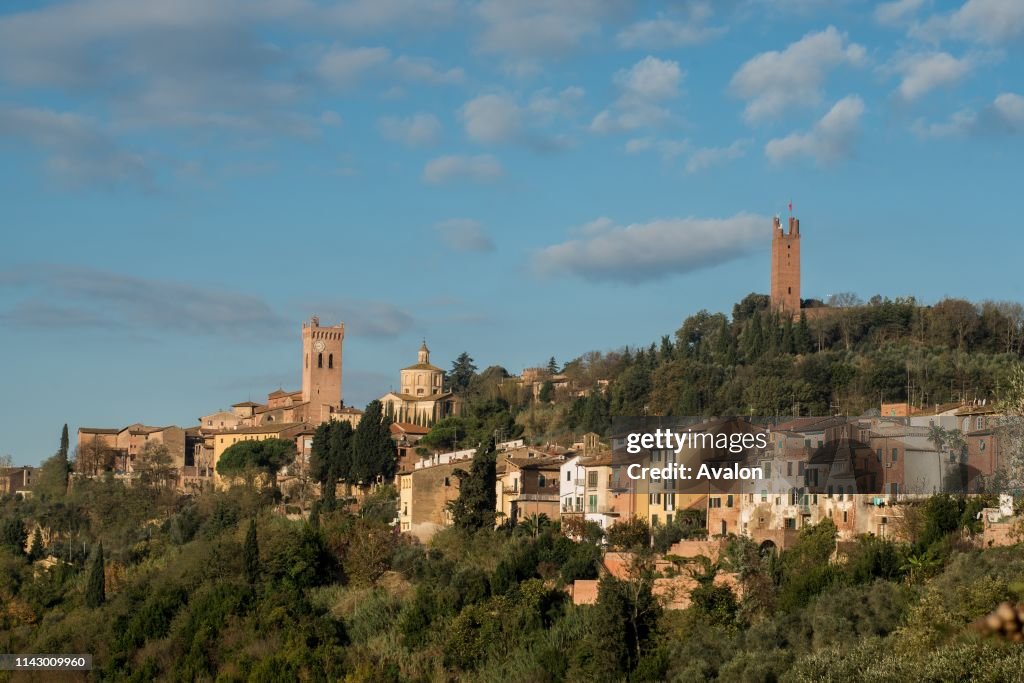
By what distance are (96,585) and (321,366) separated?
1533 inches

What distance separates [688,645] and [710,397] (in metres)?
26.4

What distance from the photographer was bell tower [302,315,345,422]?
251 feet

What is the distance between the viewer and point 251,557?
1441 inches

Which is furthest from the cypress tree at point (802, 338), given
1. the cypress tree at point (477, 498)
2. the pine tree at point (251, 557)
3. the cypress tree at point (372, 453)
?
the pine tree at point (251, 557)

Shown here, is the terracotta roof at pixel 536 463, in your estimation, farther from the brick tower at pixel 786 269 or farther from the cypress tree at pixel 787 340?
the brick tower at pixel 786 269

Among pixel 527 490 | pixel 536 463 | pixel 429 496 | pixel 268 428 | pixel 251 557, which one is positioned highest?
pixel 268 428

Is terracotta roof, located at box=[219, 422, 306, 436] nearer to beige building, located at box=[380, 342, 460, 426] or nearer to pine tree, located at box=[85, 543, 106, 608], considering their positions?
beige building, located at box=[380, 342, 460, 426]

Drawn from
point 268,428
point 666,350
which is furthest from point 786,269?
point 268,428

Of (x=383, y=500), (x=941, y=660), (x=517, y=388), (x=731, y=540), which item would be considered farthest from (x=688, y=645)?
(x=517, y=388)

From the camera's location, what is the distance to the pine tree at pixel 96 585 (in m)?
39.2

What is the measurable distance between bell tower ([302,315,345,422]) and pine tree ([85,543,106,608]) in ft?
111

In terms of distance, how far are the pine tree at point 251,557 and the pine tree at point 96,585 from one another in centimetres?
502

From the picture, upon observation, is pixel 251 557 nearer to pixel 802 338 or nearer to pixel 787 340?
pixel 787 340

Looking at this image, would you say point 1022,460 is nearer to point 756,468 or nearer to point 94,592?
point 756,468
